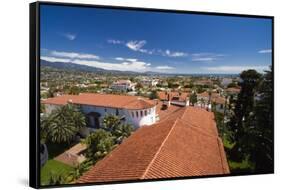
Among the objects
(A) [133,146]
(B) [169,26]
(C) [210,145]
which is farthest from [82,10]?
(C) [210,145]

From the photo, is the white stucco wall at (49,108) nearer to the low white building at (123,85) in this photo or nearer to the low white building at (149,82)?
the low white building at (123,85)

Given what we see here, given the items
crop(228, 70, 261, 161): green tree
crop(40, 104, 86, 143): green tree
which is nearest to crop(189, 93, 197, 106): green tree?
crop(228, 70, 261, 161): green tree

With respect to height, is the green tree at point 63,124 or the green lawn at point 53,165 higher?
the green tree at point 63,124

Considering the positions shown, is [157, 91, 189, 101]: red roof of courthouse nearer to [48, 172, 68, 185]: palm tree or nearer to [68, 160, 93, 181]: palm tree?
[68, 160, 93, 181]: palm tree

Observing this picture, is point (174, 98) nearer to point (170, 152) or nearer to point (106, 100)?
point (170, 152)

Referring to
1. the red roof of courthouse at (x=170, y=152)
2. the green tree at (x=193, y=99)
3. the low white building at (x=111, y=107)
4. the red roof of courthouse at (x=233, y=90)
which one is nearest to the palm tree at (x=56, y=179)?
the red roof of courthouse at (x=170, y=152)

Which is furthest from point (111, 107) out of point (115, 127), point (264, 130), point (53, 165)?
point (264, 130)

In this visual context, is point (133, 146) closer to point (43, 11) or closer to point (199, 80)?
point (199, 80)
